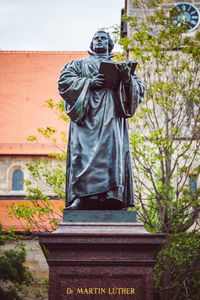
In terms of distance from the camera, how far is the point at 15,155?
22562 millimetres

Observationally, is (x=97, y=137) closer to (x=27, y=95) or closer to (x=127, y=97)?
(x=127, y=97)

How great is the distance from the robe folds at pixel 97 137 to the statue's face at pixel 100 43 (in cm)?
24

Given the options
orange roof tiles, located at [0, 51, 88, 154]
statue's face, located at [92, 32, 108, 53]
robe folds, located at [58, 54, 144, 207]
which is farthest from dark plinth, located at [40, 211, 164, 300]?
orange roof tiles, located at [0, 51, 88, 154]

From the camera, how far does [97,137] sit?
4.49 m

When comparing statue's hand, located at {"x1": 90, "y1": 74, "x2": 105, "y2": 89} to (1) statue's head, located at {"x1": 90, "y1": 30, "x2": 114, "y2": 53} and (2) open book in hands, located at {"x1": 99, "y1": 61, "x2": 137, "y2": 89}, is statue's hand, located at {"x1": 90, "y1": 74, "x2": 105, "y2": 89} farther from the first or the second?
(1) statue's head, located at {"x1": 90, "y1": 30, "x2": 114, "y2": 53}

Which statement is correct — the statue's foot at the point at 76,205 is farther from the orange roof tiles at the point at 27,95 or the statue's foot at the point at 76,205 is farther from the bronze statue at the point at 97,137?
the orange roof tiles at the point at 27,95

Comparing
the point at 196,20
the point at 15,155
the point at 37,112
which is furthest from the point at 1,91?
the point at 196,20

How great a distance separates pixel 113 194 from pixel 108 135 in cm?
60

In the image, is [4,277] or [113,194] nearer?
[113,194]

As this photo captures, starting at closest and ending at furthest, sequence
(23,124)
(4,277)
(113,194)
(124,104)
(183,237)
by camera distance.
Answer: (113,194)
(124,104)
(183,237)
(4,277)
(23,124)

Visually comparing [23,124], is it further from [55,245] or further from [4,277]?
[55,245]

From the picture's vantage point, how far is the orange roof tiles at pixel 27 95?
897 inches

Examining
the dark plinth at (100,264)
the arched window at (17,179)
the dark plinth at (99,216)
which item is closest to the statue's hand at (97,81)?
the dark plinth at (99,216)

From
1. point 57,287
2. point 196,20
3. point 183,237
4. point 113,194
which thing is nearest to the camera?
point 57,287
